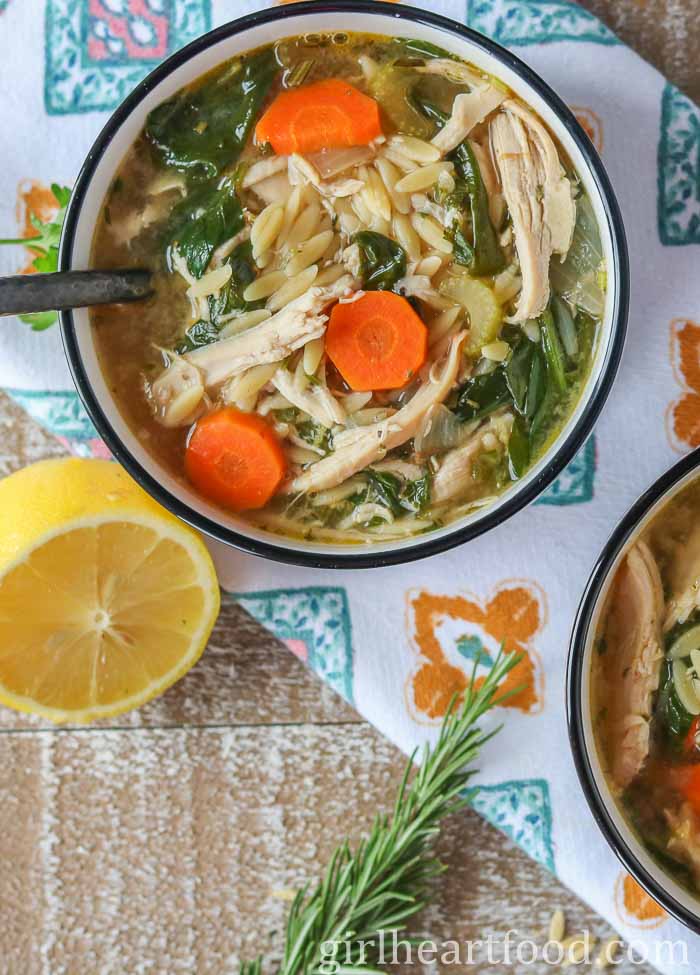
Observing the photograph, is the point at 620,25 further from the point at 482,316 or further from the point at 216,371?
the point at 216,371

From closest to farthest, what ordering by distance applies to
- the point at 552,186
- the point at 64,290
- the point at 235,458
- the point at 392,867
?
the point at 64,290
the point at 552,186
the point at 235,458
the point at 392,867

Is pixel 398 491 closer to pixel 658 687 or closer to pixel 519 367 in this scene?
pixel 519 367

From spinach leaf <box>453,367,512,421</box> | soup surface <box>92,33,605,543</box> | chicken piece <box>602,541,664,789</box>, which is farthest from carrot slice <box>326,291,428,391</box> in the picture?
chicken piece <box>602,541,664,789</box>

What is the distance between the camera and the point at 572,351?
2.12 metres

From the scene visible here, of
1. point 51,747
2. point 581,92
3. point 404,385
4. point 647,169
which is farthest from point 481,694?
point 581,92

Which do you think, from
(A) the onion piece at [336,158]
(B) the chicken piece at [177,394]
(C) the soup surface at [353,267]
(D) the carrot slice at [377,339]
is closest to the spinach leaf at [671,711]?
(C) the soup surface at [353,267]

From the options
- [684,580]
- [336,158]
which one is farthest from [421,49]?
[684,580]

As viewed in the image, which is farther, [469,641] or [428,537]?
[469,641]

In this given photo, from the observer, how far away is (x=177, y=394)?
7.07 ft

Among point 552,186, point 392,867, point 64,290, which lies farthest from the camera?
point 392,867

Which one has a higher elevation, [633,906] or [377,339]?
[377,339]

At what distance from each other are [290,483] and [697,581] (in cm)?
96

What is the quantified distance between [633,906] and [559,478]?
3.62 feet

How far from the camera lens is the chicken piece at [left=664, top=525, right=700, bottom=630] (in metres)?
2.13
